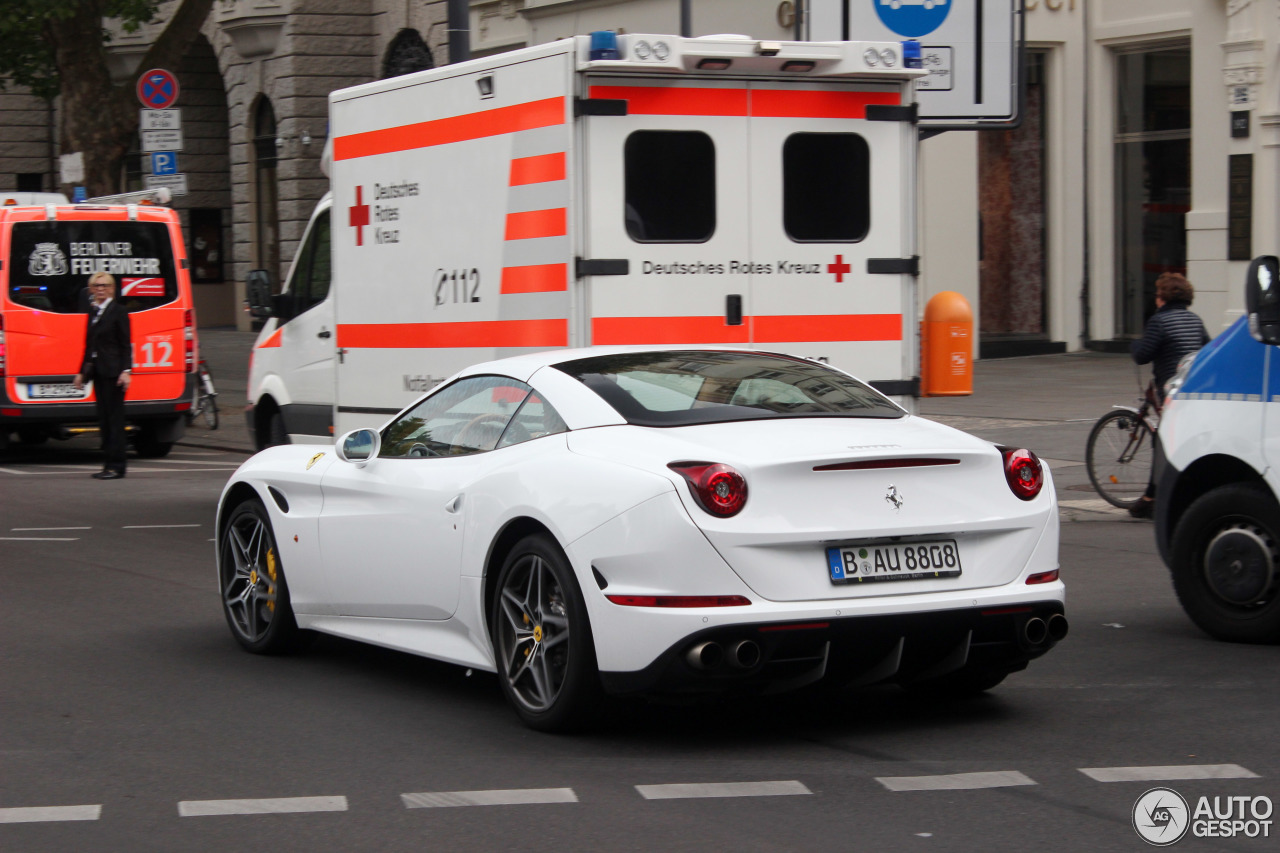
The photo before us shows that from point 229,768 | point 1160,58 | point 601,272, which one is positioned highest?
point 1160,58

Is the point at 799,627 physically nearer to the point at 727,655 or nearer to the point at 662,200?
the point at 727,655

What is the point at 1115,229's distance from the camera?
86.3 ft

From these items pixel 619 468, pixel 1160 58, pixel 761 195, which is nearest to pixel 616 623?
pixel 619 468

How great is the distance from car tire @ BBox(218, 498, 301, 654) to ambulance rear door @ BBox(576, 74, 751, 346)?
217 cm

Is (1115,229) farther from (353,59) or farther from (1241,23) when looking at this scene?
(353,59)

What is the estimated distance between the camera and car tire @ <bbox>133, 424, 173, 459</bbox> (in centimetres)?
1858

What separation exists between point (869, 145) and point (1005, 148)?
1743 centimetres

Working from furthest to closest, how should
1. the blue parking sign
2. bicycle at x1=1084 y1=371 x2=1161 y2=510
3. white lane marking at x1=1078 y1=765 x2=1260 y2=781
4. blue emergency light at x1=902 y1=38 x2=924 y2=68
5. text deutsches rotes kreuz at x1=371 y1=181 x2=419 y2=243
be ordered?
1. the blue parking sign
2. bicycle at x1=1084 y1=371 x2=1161 y2=510
3. text deutsches rotes kreuz at x1=371 y1=181 x2=419 y2=243
4. blue emergency light at x1=902 y1=38 x2=924 y2=68
5. white lane marking at x1=1078 y1=765 x2=1260 y2=781

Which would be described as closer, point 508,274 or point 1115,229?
point 508,274

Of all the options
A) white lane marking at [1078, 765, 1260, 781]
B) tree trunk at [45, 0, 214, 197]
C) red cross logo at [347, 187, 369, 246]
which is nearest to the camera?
white lane marking at [1078, 765, 1260, 781]

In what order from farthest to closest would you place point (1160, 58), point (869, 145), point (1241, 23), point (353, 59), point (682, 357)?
A: point (353, 59) → point (1160, 58) → point (1241, 23) → point (869, 145) → point (682, 357)

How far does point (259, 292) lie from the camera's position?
44.5 feet

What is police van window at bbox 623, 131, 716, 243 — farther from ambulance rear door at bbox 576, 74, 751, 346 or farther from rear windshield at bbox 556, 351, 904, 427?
rear windshield at bbox 556, 351, 904, 427

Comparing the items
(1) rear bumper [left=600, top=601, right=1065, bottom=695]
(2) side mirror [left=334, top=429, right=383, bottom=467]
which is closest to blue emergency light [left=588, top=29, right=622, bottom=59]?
(2) side mirror [left=334, top=429, right=383, bottom=467]
